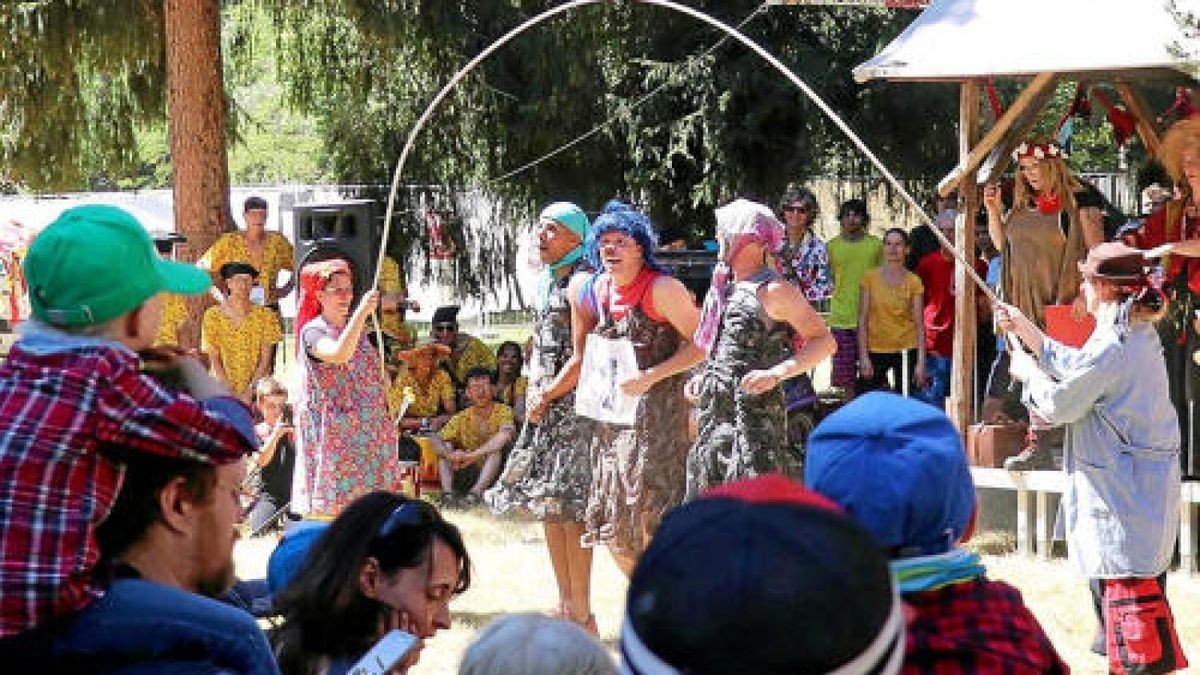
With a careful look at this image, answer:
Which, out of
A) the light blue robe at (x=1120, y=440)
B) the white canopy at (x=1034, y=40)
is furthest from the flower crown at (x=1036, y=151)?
the light blue robe at (x=1120, y=440)

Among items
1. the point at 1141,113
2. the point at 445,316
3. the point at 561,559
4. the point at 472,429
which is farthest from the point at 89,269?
the point at 445,316

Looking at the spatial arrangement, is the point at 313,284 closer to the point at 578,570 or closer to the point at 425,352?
the point at 578,570

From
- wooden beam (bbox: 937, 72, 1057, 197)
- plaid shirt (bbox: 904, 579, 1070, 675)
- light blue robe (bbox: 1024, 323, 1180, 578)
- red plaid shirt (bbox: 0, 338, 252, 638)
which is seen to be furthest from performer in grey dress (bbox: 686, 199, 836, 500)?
red plaid shirt (bbox: 0, 338, 252, 638)

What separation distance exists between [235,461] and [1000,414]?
8.29 metres

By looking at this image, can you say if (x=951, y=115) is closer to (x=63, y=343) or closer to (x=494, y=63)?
(x=494, y=63)

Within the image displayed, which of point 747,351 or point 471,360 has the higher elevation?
point 747,351

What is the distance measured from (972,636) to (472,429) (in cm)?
933

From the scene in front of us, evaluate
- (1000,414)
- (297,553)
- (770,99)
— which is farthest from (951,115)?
(297,553)

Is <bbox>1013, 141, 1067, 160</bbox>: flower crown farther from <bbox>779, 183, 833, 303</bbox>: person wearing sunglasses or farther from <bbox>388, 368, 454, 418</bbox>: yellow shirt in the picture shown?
<bbox>388, 368, 454, 418</bbox>: yellow shirt

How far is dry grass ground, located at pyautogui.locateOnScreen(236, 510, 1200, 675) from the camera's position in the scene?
757 centimetres

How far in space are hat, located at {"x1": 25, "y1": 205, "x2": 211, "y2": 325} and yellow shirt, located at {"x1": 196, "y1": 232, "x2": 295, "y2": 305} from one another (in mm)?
9850

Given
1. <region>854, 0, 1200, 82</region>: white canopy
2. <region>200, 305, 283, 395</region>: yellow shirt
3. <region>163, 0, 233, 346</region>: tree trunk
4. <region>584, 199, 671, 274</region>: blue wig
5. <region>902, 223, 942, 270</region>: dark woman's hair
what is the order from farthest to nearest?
<region>163, 0, 233, 346</region>: tree trunk < <region>902, 223, 942, 270</region>: dark woman's hair < <region>200, 305, 283, 395</region>: yellow shirt < <region>854, 0, 1200, 82</region>: white canopy < <region>584, 199, 671, 274</region>: blue wig

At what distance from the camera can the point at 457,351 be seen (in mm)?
12773

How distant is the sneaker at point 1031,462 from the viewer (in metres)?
9.70
